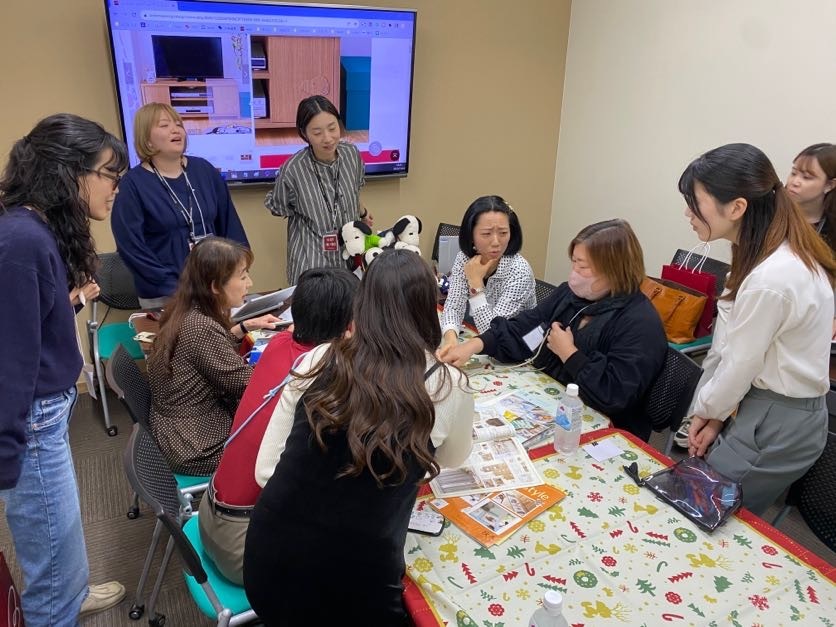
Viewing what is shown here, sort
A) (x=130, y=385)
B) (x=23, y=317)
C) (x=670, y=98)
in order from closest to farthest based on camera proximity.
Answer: (x=23, y=317)
(x=130, y=385)
(x=670, y=98)

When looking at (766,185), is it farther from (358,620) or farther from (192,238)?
(192,238)

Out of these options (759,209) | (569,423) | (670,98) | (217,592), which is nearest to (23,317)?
(217,592)

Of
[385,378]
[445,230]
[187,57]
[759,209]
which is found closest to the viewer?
[385,378]

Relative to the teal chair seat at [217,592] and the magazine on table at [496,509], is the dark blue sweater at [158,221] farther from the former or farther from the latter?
the magazine on table at [496,509]

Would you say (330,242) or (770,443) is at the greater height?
(330,242)

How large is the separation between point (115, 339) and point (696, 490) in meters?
2.85

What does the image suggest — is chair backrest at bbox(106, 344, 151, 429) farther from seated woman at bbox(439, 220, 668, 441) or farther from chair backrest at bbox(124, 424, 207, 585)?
seated woman at bbox(439, 220, 668, 441)

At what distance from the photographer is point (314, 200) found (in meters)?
3.12

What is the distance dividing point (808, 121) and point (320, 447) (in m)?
3.19

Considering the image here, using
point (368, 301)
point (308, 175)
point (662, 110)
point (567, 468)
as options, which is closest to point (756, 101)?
point (662, 110)

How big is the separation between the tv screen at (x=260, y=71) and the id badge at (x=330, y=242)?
0.79m

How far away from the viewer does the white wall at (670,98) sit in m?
3.09

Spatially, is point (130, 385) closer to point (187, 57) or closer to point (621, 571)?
point (621, 571)

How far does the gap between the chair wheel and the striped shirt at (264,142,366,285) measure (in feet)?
5.73
